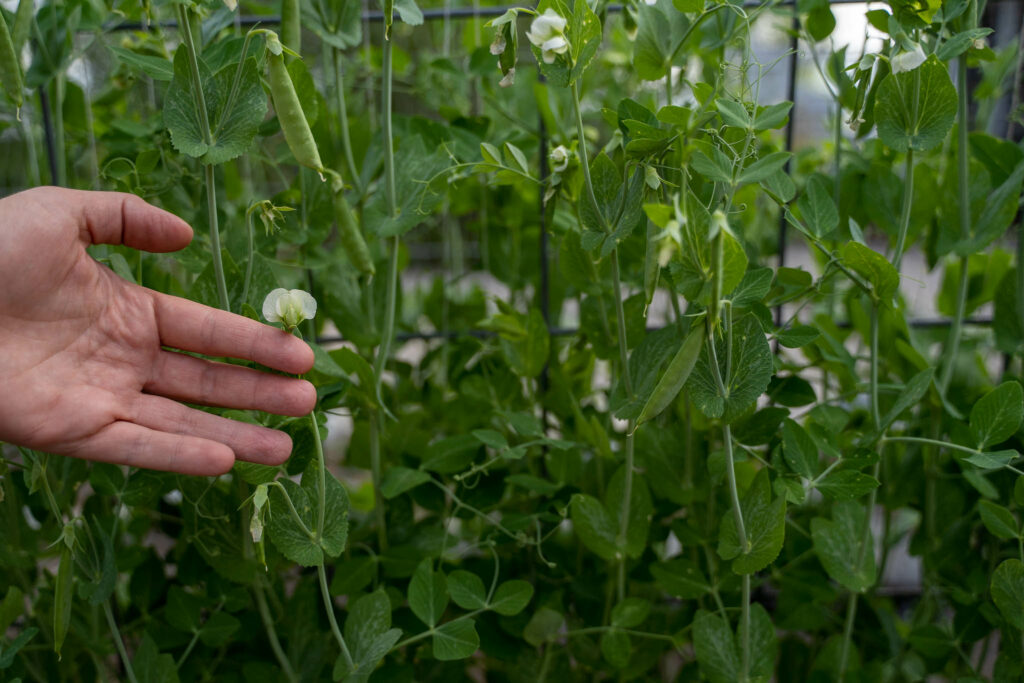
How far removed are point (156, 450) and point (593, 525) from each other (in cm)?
48

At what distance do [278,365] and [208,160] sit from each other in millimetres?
217

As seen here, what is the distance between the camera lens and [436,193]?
93 cm

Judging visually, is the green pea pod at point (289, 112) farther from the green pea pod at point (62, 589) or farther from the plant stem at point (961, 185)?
→ the plant stem at point (961, 185)

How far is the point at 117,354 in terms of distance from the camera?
2.85 feet

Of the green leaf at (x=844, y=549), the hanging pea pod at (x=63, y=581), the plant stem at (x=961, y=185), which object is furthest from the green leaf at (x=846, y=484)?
the hanging pea pod at (x=63, y=581)

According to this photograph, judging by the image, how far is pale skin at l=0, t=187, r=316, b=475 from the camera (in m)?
0.80

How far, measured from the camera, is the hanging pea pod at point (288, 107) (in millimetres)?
761

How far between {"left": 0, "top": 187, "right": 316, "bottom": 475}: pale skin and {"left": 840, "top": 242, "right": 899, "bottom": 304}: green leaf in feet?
1.83

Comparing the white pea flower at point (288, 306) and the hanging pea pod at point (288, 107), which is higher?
the hanging pea pod at point (288, 107)

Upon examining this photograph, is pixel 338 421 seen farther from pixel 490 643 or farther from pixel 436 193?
pixel 436 193

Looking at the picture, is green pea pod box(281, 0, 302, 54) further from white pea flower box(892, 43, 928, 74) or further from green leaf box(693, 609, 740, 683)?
green leaf box(693, 609, 740, 683)

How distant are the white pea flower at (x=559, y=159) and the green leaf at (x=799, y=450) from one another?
37cm

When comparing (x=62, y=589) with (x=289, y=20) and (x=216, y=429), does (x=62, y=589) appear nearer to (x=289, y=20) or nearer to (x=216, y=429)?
(x=216, y=429)

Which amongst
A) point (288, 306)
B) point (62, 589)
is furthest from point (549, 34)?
point (62, 589)
